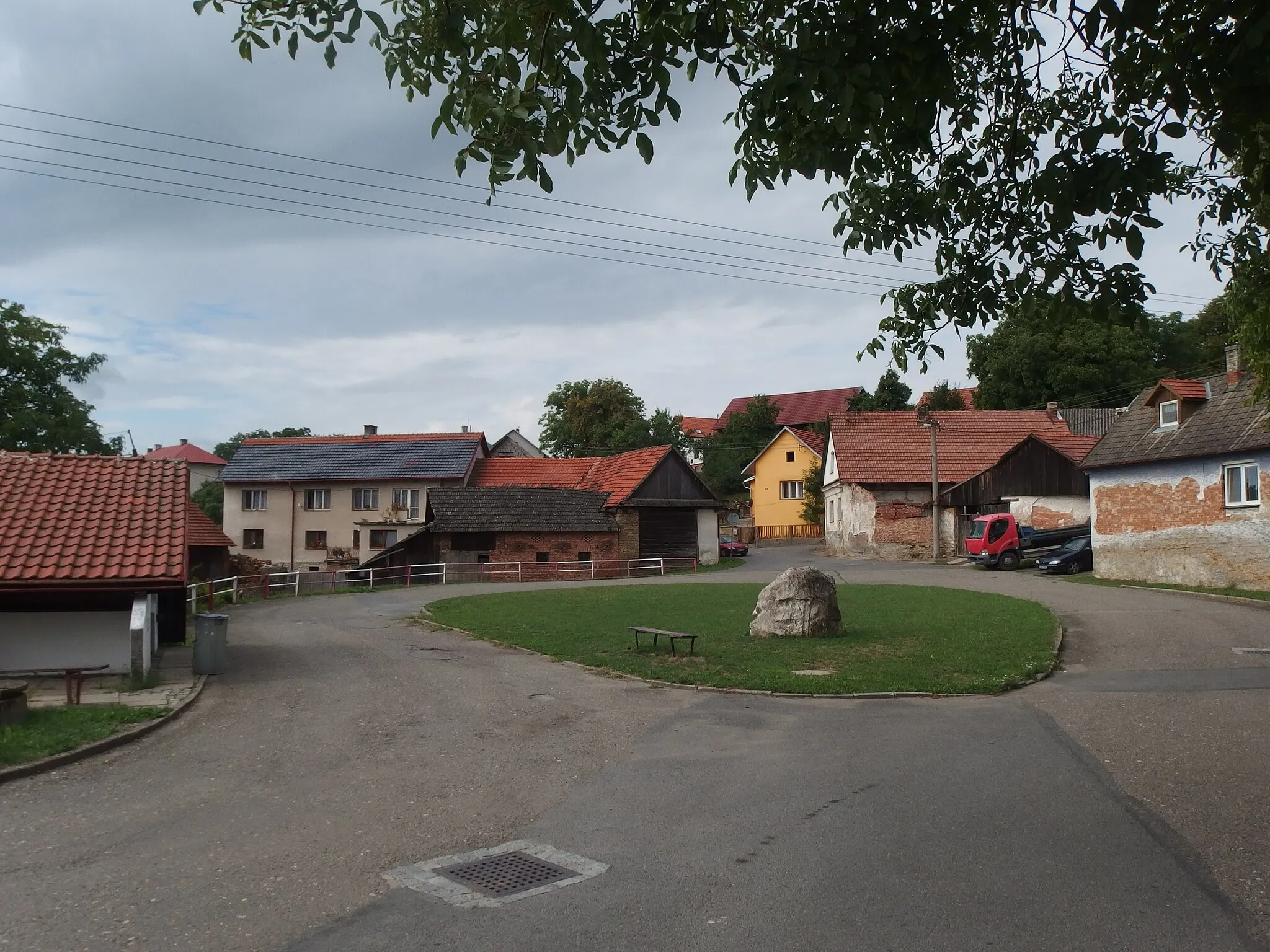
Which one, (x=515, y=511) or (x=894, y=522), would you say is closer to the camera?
(x=515, y=511)

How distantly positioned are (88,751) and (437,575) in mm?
31177

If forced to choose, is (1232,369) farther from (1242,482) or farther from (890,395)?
(890,395)

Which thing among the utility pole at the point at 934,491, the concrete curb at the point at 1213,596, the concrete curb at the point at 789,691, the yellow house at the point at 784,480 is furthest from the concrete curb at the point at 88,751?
the yellow house at the point at 784,480

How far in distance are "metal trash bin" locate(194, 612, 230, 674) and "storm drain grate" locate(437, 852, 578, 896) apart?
10.5 metres

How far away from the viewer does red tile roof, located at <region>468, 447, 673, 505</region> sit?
4756 cm

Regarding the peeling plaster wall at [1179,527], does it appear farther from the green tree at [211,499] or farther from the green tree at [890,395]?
the green tree at [211,499]

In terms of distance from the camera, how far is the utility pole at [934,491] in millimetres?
42531

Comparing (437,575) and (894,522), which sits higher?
(894,522)

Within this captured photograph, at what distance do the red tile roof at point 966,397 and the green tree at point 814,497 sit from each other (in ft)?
26.2

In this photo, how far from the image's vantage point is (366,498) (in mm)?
58156

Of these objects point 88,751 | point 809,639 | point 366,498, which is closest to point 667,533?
point 366,498

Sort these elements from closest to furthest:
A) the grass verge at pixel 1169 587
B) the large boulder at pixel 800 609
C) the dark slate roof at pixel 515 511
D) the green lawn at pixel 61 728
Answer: the green lawn at pixel 61 728, the large boulder at pixel 800 609, the grass verge at pixel 1169 587, the dark slate roof at pixel 515 511

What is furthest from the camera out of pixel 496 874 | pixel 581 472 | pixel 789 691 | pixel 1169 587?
pixel 581 472

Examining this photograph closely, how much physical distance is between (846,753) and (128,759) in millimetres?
6944
